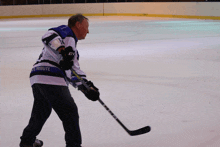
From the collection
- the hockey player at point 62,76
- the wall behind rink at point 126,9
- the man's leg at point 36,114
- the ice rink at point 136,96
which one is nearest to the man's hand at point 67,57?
the hockey player at point 62,76

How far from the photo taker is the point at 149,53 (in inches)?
367

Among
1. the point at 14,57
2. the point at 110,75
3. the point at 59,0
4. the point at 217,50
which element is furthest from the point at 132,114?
the point at 59,0

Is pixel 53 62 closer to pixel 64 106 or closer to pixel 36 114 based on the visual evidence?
pixel 64 106

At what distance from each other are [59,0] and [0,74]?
2285 cm

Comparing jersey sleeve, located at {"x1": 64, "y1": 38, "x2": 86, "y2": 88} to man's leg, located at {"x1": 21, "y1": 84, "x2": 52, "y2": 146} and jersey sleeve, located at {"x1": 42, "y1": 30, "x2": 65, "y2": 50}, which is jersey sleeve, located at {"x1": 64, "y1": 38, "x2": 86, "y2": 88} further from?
man's leg, located at {"x1": 21, "y1": 84, "x2": 52, "y2": 146}

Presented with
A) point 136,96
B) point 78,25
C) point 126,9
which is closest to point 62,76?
point 78,25

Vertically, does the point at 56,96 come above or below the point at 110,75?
above

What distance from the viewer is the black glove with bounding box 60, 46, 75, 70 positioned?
2.60 metres

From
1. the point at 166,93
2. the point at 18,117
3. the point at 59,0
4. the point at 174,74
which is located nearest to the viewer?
the point at 18,117

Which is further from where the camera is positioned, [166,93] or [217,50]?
[217,50]

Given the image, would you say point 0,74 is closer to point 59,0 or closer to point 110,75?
point 110,75

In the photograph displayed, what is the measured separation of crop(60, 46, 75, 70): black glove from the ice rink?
91cm

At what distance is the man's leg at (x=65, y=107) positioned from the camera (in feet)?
8.87

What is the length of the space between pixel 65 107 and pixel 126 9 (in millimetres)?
25246
